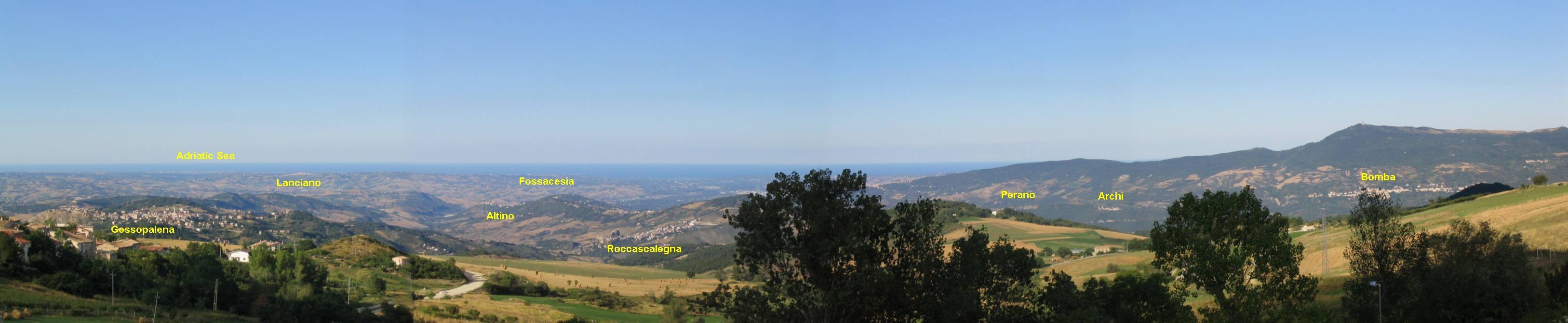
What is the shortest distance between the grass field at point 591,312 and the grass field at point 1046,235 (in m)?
54.1

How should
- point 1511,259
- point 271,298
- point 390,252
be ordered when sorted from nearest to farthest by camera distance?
point 1511,259 < point 271,298 < point 390,252

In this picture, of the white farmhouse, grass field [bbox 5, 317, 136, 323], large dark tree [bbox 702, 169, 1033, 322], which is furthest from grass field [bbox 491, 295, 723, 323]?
the white farmhouse

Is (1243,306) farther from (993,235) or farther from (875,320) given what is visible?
(993,235)

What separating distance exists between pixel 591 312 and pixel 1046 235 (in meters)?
86.1

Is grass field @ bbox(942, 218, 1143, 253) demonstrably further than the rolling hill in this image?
Yes

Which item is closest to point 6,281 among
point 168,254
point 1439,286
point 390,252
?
point 168,254

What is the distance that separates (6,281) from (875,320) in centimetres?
5625

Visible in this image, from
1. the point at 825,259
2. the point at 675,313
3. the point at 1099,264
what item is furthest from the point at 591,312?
the point at 825,259

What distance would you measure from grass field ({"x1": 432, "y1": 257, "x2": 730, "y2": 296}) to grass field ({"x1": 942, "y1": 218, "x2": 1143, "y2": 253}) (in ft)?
123

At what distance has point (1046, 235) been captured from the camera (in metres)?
125

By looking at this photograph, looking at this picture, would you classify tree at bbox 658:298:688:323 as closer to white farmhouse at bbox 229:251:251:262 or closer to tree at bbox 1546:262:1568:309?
tree at bbox 1546:262:1568:309

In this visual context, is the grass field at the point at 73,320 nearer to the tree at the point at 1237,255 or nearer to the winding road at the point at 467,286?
the winding road at the point at 467,286

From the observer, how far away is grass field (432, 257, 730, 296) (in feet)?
279

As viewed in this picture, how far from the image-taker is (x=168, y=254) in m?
69.8
